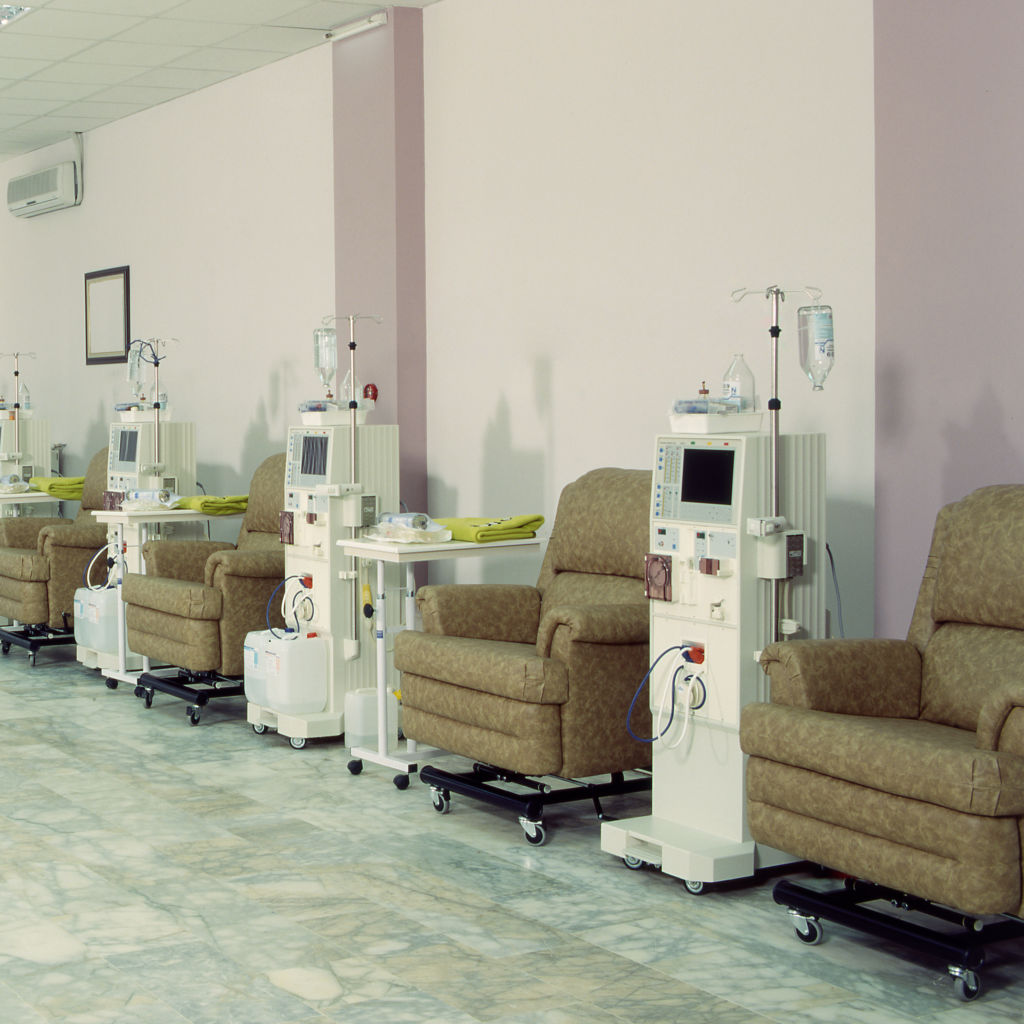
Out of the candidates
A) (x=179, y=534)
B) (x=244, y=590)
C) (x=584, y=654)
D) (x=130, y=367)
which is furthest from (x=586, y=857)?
(x=130, y=367)

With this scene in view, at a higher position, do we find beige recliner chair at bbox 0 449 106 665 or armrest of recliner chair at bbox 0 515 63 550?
armrest of recliner chair at bbox 0 515 63 550

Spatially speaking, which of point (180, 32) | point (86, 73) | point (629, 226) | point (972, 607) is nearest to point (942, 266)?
point (972, 607)

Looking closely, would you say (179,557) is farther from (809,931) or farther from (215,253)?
(809,931)

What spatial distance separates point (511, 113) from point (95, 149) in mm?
3959

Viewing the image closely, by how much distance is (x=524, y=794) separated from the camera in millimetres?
4180

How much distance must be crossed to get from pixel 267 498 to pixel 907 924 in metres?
3.70

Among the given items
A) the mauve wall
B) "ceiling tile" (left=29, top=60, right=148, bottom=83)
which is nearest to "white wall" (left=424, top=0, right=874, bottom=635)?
the mauve wall

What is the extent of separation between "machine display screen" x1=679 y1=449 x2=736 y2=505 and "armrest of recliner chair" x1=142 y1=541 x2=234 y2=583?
2726mm

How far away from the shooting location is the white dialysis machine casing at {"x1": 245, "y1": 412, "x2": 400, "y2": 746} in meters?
5.14

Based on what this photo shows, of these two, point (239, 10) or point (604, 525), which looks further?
point (239, 10)

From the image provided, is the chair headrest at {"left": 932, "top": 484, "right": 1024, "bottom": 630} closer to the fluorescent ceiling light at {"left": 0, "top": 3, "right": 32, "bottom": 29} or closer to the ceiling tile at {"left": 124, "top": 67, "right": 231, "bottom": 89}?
the fluorescent ceiling light at {"left": 0, "top": 3, "right": 32, "bottom": 29}

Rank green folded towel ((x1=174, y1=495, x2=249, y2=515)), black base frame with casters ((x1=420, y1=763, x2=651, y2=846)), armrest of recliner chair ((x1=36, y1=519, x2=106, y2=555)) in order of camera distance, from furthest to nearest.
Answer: armrest of recliner chair ((x1=36, y1=519, x2=106, y2=555)) < green folded towel ((x1=174, y1=495, x2=249, y2=515)) < black base frame with casters ((x1=420, y1=763, x2=651, y2=846))

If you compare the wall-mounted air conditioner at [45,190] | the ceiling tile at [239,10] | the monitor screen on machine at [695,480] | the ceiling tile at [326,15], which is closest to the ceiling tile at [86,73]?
the ceiling tile at [239,10]

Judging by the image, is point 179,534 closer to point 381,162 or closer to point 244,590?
point 244,590
